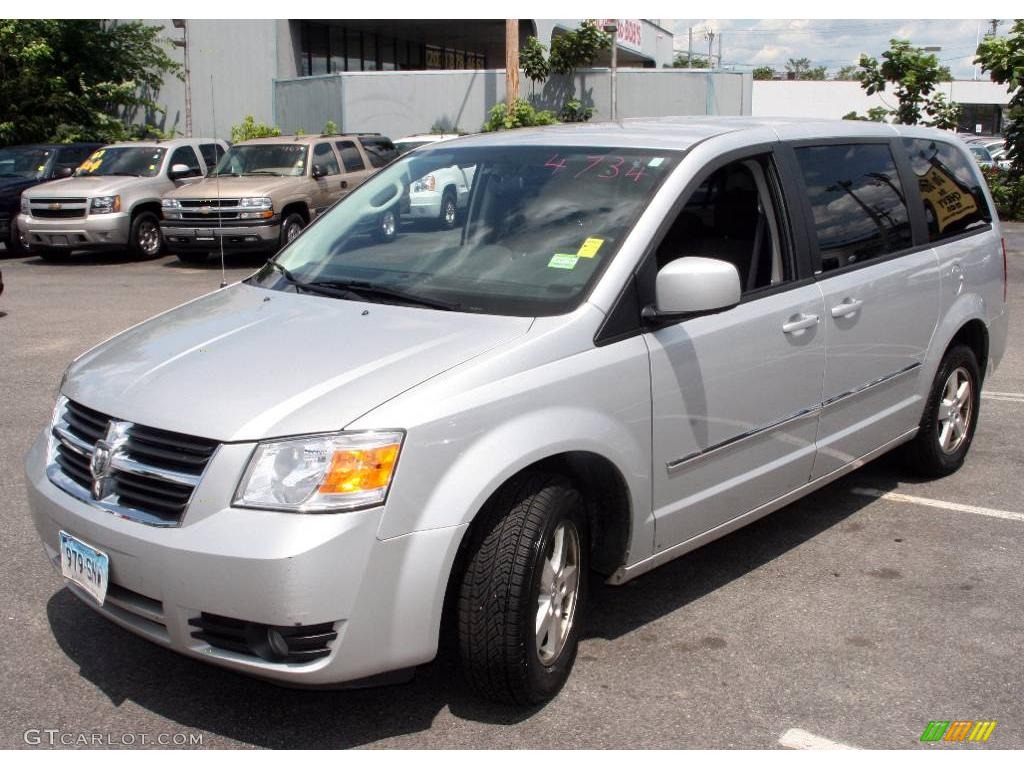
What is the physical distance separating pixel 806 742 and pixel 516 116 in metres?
24.0

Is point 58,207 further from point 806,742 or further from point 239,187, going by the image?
point 806,742

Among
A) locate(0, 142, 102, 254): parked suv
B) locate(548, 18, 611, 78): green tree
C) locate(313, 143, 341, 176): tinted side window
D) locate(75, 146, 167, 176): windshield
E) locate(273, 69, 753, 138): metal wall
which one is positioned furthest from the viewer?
locate(548, 18, 611, 78): green tree

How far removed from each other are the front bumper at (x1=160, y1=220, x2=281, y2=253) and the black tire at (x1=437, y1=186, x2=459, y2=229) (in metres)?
11.6

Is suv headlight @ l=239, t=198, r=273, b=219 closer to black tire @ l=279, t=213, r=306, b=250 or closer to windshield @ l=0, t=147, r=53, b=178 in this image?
black tire @ l=279, t=213, r=306, b=250

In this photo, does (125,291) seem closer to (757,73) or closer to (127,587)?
(127,587)

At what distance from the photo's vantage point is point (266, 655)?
3.17 m

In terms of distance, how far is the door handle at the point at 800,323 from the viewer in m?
4.43

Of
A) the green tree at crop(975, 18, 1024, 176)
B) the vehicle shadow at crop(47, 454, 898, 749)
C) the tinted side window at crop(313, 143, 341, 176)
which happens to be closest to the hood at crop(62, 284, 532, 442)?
the vehicle shadow at crop(47, 454, 898, 749)

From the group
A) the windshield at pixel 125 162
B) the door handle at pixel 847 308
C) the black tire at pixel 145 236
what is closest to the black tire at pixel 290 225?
the black tire at pixel 145 236

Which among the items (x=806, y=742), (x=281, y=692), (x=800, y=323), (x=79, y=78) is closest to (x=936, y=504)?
(x=800, y=323)

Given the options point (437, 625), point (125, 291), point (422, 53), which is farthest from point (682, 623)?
point (422, 53)

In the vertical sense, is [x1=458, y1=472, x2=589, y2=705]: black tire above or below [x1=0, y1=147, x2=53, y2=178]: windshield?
below

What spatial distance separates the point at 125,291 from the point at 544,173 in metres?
10.9

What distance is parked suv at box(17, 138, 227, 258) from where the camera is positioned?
16.7m
